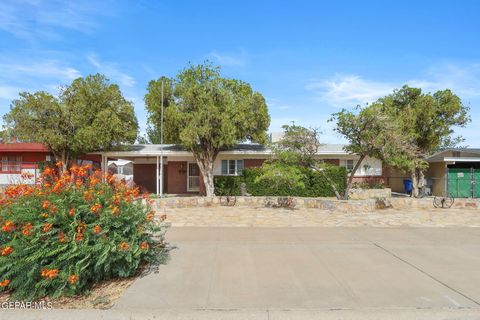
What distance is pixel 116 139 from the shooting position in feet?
64.7

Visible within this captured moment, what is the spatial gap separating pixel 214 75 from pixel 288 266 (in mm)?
13500

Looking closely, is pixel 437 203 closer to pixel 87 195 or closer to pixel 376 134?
pixel 376 134

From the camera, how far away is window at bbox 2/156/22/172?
2366cm

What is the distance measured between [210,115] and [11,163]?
1606cm

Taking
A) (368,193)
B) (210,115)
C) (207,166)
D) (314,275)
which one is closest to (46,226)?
(314,275)

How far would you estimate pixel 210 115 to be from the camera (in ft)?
54.0

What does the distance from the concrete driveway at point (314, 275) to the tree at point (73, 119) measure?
12.8 m

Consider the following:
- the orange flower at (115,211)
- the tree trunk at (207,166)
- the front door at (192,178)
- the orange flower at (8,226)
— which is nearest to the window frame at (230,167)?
the front door at (192,178)

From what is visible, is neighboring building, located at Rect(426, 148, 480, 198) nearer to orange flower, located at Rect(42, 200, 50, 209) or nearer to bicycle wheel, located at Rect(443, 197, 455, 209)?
bicycle wheel, located at Rect(443, 197, 455, 209)

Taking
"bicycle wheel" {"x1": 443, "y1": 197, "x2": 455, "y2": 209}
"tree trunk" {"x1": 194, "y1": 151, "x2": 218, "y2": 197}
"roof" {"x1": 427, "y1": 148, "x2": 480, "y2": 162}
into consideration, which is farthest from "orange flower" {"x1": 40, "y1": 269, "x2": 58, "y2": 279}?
"roof" {"x1": 427, "y1": 148, "x2": 480, "y2": 162}

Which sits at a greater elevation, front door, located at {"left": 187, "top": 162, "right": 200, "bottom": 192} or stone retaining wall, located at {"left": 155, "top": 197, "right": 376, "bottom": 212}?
front door, located at {"left": 187, "top": 162, "right": 200, "bottom": 192}

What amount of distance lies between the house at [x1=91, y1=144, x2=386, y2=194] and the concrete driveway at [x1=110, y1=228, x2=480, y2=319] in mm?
12264

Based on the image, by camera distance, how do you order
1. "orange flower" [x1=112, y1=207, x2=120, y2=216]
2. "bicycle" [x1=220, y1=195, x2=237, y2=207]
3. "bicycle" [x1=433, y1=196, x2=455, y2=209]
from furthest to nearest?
"bicycle" [x1=220, y1=195, x2=237, y2=207] < "bicycle" [x1=433, y1=196, x2=455, y2=209] < "orange flower" [x1=112, y1=207, x2=120, y2=216]

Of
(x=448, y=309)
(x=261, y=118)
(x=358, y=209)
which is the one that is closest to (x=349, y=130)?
(x=358, y=209)
